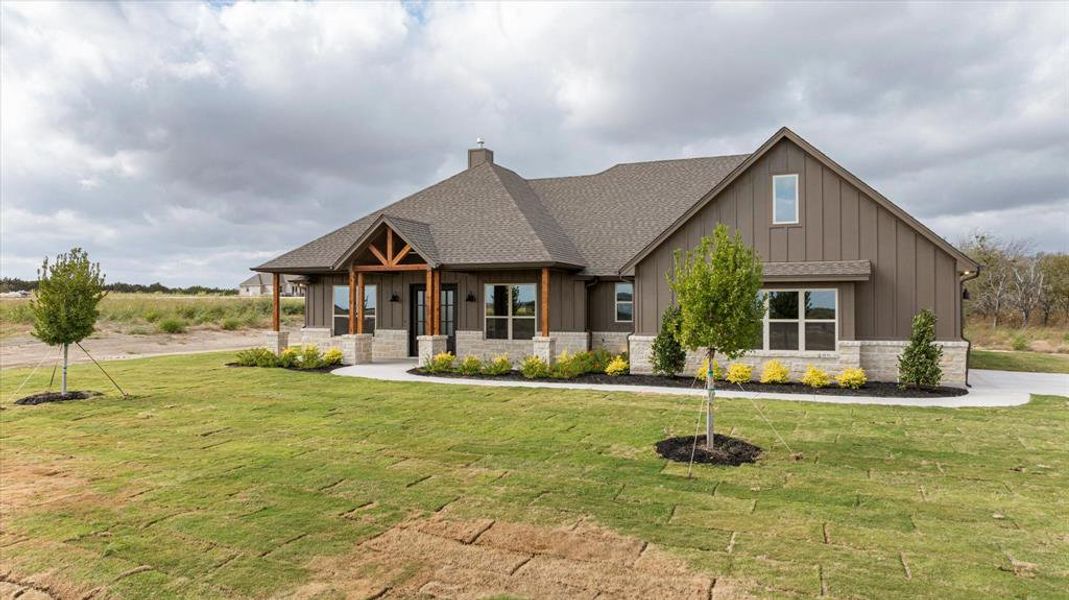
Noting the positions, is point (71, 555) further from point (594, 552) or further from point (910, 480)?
point (910, 480)

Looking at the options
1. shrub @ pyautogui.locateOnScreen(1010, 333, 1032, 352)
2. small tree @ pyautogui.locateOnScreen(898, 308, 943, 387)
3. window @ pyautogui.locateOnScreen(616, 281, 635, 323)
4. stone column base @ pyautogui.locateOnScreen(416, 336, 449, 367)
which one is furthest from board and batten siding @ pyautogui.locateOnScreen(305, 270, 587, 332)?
shrub @ pyautogui.locateOnScreen(1010, 333, 1032, 352)

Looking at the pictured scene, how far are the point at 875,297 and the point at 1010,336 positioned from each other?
19.0m

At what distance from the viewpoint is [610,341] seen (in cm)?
1834

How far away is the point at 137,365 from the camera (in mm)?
19906

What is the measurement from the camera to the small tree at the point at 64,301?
13133 mm

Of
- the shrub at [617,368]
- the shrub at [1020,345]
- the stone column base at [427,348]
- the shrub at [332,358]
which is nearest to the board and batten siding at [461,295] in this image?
the stone column base at [427,348]

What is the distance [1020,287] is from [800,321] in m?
30.2

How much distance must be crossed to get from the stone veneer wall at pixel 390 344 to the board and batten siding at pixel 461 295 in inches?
9.2

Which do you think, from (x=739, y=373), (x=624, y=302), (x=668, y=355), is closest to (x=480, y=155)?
(x=624, y=302)

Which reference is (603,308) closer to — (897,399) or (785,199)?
(785,199)

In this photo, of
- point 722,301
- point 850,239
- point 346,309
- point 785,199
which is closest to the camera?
point 722,301

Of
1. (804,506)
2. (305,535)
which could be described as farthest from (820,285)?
(305,535)

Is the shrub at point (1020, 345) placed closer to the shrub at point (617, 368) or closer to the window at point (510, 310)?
the shrub at point (617, 368)

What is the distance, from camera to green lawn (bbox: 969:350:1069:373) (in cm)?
1801
